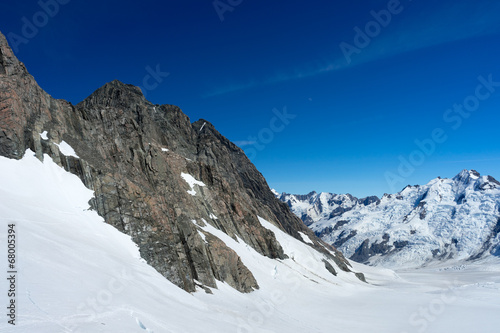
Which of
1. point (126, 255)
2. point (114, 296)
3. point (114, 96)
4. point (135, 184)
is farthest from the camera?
point (114, 96)

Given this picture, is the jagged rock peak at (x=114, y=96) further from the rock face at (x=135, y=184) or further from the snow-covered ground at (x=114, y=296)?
the snow-covered ground at (x=114, y=296)

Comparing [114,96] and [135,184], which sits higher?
[114,96]

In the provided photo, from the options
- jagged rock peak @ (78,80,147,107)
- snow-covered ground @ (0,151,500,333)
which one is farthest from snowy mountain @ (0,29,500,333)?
jagged rock peak @ (78,80,147,107)

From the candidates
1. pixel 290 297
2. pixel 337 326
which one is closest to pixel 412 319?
pixel 337 326

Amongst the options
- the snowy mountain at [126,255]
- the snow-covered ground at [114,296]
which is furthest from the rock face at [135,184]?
the snow-covered ground at [114,296]

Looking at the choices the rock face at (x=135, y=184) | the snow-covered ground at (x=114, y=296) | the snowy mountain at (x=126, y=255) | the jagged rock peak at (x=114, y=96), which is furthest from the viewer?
the jagged rock peak at (x=114, y=96)

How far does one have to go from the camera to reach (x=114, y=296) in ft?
53.9

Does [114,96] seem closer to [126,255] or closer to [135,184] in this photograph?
[135,184]

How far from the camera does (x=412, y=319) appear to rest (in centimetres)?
3425

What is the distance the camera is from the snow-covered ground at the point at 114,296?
44.2ft

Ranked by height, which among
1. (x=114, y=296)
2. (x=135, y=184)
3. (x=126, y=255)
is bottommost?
(x=114, y=296)

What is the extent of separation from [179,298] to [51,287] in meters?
9.85

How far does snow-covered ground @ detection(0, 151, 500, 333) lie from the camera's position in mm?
13484

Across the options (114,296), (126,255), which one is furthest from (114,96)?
(114,296)
